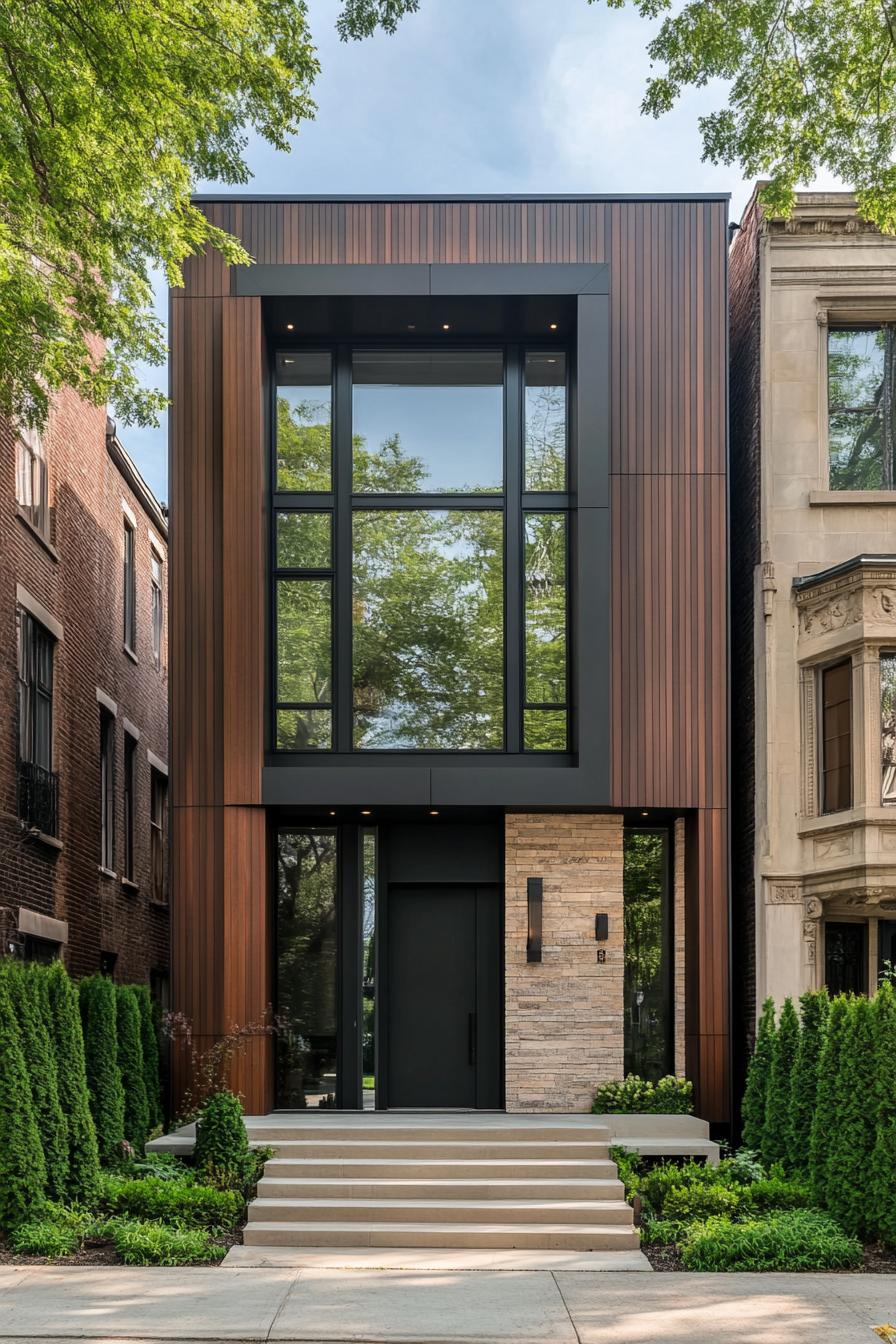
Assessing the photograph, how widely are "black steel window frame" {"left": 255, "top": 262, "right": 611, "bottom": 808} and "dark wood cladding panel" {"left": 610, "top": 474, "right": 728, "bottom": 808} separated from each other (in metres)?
0.31

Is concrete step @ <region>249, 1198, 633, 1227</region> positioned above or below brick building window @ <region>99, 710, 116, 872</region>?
below

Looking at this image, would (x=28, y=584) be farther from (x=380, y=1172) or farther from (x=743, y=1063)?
(x=743, y=1063)

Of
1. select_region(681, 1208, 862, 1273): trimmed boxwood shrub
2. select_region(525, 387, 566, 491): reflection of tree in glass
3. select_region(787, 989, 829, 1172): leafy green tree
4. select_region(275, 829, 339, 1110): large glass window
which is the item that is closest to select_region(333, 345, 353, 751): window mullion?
select_region(275, 829, 339, 1110): large glass window

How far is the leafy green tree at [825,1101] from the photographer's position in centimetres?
1108

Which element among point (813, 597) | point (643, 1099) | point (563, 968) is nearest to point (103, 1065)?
point (563, 968)


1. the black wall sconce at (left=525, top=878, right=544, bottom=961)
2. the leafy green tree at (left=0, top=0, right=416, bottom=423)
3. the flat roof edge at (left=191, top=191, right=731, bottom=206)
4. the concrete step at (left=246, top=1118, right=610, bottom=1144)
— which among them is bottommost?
the concrete step at (left=246, top=1118, right=610, bottom=1144)

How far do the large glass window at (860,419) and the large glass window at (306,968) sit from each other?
7.14 m

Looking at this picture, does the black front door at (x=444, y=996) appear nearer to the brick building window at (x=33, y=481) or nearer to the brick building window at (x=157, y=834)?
the brick building window at (x=33, y=481)

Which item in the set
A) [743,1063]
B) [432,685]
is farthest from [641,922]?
[432,685]

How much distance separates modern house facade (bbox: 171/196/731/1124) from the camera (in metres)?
14.7

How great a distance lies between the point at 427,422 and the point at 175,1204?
27.9 ft

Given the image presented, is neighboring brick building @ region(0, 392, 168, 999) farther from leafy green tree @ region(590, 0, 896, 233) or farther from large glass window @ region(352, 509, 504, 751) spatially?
leafy green tree @ region(590, 0, 896, 233)

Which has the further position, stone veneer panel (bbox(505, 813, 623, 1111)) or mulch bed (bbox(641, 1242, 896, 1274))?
stone veneer panel (bbox(505, 813, 623, 1111))

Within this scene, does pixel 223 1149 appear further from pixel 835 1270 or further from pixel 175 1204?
pixel 835 1270
